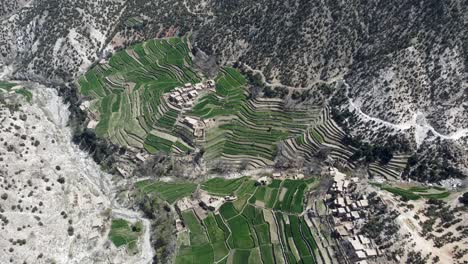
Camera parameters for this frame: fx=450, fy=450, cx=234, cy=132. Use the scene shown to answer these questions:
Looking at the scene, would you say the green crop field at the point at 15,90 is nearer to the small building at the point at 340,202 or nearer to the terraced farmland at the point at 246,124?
the terraced farmland at the point at 246,124

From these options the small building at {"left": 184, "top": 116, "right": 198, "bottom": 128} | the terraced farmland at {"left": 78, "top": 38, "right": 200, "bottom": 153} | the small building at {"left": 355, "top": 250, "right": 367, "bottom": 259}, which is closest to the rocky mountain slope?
the terraced farmland at {"left": 78, "top": 38, "right": 200, "bottom": 153}

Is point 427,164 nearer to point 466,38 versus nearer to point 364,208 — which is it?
point 364,208

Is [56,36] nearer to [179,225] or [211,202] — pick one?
[211,202]

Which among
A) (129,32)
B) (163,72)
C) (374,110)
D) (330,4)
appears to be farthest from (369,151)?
(129,32)

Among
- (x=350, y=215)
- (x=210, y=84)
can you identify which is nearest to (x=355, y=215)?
(x=350, y=215)

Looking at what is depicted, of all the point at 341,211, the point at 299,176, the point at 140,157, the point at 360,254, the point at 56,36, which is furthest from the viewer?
the point at 56,36

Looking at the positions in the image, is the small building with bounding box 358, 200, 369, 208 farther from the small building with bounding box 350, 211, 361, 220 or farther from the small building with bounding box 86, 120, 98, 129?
the small building with bounding box 86, 120, 98, 129

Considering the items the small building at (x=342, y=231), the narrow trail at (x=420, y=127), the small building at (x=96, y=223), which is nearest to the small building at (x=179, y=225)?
the small building at (x=96, y=223)

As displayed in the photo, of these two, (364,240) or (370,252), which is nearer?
(370,252)
